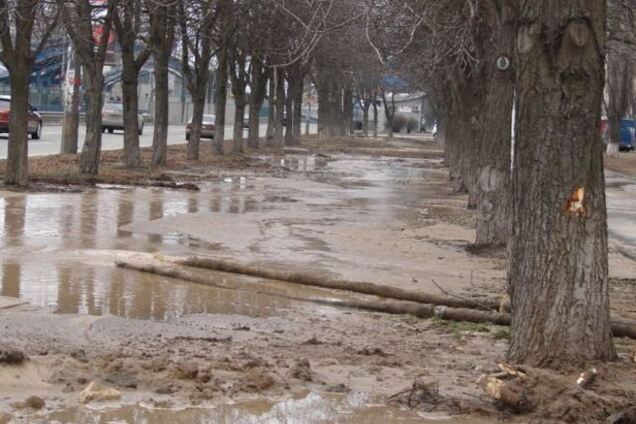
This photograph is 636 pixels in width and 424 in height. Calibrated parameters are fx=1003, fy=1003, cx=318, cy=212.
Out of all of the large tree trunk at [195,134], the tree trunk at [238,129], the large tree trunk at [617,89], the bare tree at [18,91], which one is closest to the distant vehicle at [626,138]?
the large tree trunk at [617,89]

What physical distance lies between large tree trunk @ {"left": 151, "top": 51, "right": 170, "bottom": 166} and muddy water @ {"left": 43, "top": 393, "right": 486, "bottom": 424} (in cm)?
2174

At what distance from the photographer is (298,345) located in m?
7.37

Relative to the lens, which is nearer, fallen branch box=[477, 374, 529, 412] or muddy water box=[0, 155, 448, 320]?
fallen branch box=[477, 374, 529, 412]

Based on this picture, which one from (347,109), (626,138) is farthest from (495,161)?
(347,109)

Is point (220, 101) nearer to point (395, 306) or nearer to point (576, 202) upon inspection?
point (395, 306)

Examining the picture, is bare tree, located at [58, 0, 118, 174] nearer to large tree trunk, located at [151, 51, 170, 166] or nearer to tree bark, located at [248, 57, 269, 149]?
large tree trunk, located at [151, 51, 170, 166]

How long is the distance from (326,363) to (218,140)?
30540mm

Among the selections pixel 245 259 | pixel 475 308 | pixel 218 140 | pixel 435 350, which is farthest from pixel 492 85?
pixel 218 140

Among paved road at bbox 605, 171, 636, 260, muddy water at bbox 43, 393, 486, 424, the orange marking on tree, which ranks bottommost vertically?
muddy water at bbox 43, 393, 486, 424

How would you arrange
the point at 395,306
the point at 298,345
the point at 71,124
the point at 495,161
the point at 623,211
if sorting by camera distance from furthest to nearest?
the point at 71,124 → the point at 623,211 → the point at 495,161 → the point at 395,306 → the point at 298,345

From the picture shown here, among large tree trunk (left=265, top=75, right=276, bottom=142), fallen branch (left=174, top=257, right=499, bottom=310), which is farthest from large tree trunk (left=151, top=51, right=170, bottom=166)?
large tree trunk (left=265, top=75, right=276, bottom=142)

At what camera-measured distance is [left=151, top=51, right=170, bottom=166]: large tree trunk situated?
27.0m

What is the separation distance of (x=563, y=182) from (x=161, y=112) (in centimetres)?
2242

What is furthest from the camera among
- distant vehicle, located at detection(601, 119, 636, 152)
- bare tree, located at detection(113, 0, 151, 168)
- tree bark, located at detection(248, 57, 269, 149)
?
distant vehicle, located at detection(601, 119, 636, 152)
